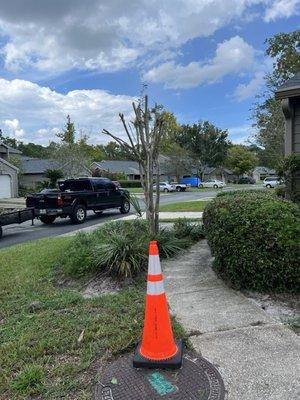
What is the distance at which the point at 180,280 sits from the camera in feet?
17.4

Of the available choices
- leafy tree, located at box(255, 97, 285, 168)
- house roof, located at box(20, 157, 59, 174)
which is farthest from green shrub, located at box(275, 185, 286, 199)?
house roof, located at box(20, 157, 59, 174)

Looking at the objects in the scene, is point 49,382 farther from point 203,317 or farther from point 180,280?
point 180,280

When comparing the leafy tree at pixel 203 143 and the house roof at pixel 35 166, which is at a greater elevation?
the leafy tree at pixel 203 143

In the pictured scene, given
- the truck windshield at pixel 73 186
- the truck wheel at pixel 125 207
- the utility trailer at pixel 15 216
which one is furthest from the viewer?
the truck wheel at pixel 125 207

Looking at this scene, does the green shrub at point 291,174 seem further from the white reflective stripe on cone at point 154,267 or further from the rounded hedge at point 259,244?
the white reflective stripe on cone at point 154,267

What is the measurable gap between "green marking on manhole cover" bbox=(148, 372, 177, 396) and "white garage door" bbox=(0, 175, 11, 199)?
3527 cm

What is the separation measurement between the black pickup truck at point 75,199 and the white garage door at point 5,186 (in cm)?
2148

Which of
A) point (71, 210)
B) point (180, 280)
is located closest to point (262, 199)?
point (180, 280)

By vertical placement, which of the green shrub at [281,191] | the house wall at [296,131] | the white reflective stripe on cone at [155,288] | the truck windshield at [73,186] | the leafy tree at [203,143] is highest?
the leafy tree at [203,143]

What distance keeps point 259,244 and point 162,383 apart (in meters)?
2.11

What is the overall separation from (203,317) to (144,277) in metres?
1.67

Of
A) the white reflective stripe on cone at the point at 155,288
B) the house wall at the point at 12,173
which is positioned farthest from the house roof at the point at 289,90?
the house wall at the point at 12,173

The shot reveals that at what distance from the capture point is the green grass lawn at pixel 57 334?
112 inches

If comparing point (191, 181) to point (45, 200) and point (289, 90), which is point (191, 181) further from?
point (289, 90)
